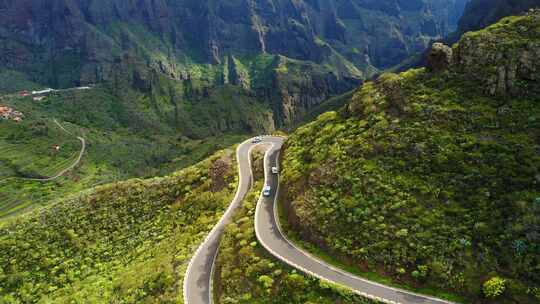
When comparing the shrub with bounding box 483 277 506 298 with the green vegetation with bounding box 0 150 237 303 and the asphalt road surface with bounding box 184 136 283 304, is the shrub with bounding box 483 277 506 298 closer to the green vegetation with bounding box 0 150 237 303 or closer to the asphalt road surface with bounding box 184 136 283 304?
the asphalt road surface with bounding box 184 136 283 304

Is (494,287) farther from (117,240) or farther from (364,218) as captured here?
(117,240)

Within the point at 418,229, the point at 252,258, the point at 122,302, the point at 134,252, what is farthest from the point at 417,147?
the point at 134,252

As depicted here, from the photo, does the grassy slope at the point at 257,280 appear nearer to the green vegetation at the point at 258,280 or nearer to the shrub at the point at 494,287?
the green vegetation at the point at 258,280

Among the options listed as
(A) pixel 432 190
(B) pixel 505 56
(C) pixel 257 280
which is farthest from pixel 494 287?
(B) pixel 505 56

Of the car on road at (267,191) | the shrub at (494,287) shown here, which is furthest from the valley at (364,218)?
the car on road at (267,191)

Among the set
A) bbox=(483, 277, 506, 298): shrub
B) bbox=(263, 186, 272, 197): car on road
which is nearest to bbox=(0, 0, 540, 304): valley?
bbox=(483, 277, 506, 298): shrub
